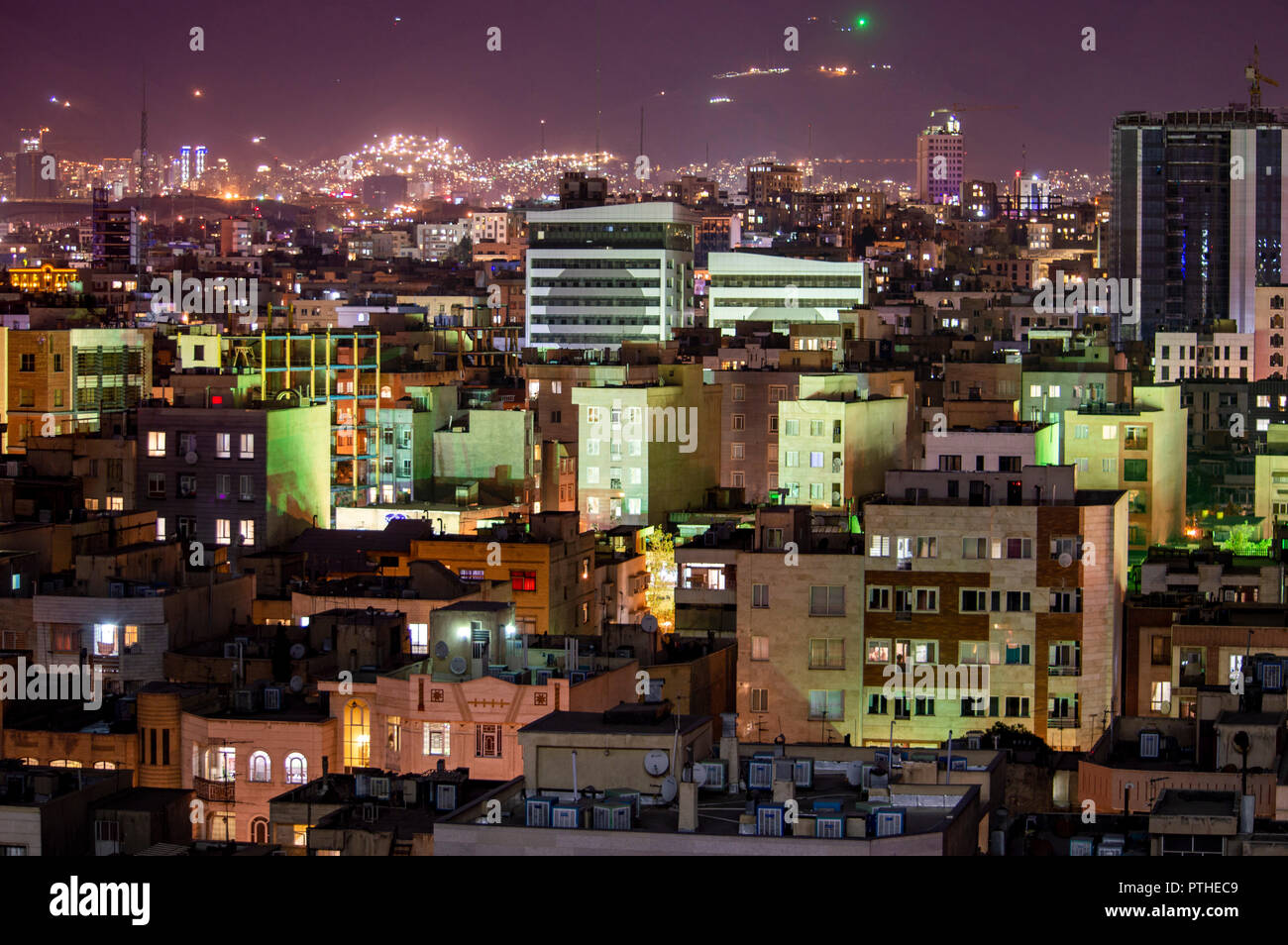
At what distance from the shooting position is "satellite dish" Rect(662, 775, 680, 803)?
→ 17062 millimetres

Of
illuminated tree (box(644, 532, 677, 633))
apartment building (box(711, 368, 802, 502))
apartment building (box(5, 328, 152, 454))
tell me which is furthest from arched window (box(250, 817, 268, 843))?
apartment building (box(711, 368, 802, 502))

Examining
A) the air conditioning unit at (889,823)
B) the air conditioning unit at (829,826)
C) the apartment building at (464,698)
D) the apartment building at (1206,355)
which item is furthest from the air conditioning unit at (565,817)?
the apartment building at (1206,355)

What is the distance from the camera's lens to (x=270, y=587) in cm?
3253

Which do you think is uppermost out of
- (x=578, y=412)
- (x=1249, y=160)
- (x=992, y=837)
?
(x=1249, y=160)

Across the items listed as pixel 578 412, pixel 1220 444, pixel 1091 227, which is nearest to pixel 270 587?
pixel 578 412

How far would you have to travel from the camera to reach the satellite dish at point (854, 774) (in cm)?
1773

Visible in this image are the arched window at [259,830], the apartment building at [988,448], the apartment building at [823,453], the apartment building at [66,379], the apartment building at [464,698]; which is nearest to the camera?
the arched window at [259,830]

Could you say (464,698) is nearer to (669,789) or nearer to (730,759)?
(730,759)

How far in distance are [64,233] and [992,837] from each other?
569 feet

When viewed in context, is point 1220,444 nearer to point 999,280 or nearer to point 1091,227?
point 999,280

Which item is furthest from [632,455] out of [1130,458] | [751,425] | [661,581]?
[1130,458]

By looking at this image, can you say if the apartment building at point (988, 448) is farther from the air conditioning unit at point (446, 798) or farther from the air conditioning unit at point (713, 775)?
the air conditioning unit at point (713, 775)

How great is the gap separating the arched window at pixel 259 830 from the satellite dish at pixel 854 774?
636cm

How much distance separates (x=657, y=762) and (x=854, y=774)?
150 cm
